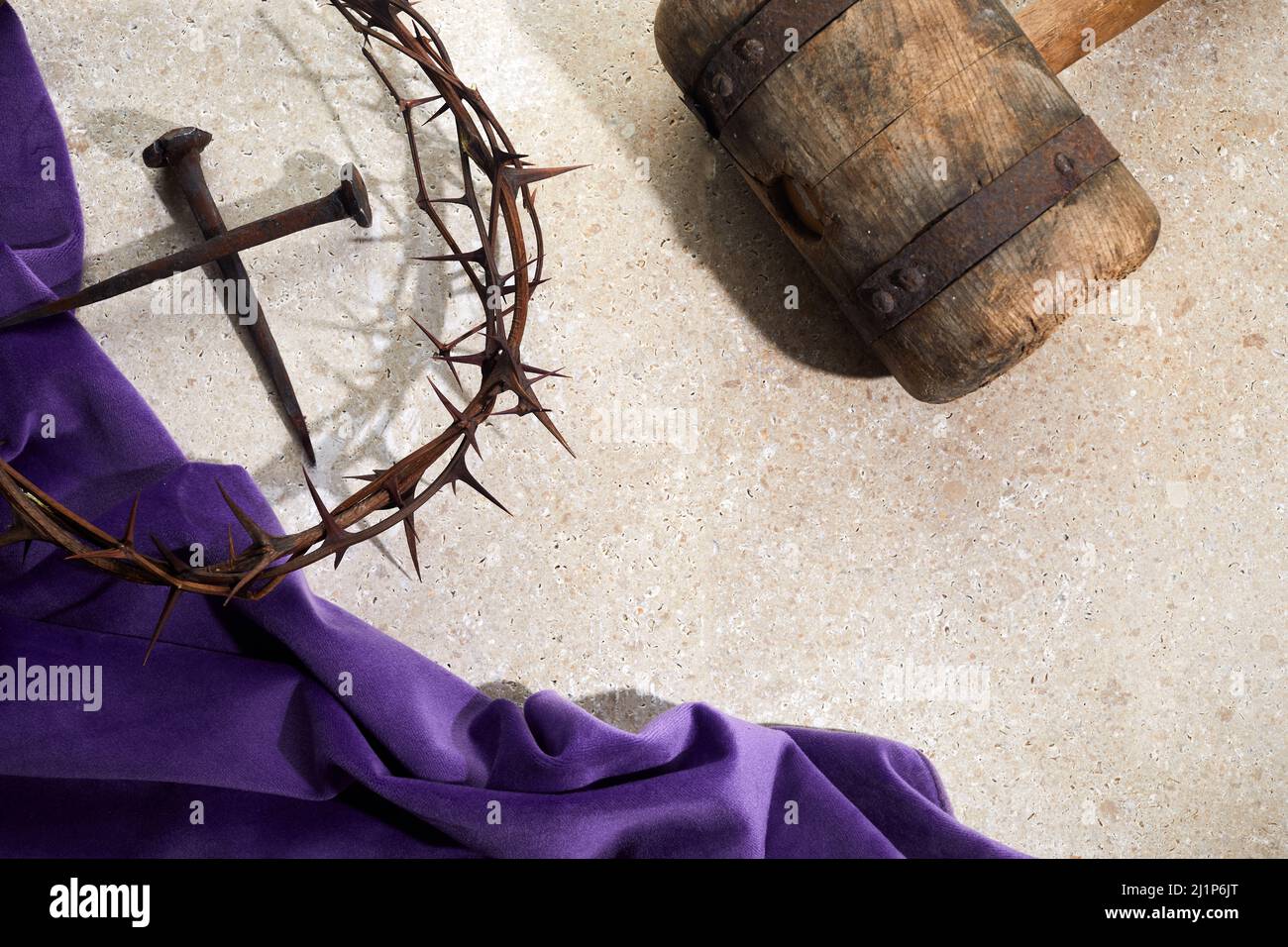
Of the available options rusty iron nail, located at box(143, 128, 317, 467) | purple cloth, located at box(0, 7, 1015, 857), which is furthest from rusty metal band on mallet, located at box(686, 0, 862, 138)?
purple cloth, located at box(0, 7, 1015, 857)

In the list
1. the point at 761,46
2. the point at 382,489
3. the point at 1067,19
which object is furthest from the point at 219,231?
the point at 1067,19

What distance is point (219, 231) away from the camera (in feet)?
4.52

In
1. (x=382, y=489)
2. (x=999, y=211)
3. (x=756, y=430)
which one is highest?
(x=382, y=489)

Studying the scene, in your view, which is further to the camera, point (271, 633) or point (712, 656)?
point (712, 656)

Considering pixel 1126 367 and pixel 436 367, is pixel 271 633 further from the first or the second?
pixel 1126 367

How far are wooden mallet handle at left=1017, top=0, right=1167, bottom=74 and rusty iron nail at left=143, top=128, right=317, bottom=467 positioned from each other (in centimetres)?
107

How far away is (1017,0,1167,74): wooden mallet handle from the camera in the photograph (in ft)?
4.51

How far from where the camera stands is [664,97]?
5.07 ft

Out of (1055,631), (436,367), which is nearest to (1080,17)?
(1055,631)

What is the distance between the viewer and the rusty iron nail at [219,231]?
1.34m

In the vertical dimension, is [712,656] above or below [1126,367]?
above

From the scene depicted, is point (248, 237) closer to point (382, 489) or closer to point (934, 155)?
point (382, 489)

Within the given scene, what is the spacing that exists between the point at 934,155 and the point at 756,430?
46 centimetres
